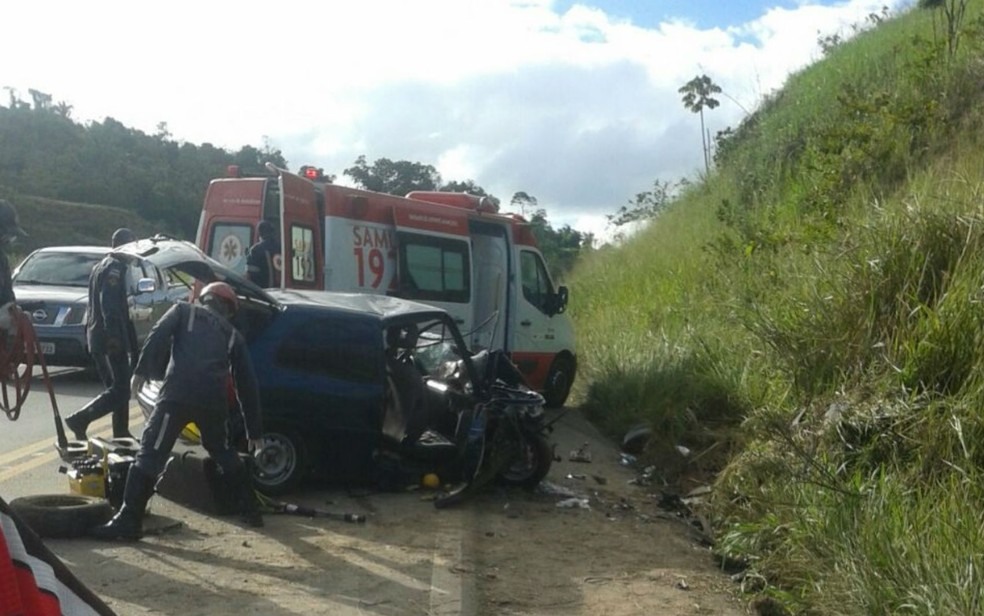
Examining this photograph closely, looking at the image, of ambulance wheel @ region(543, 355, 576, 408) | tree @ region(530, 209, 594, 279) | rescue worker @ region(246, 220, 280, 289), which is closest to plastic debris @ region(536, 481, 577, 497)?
rescue worker @ region(246, 220, 280, 289)

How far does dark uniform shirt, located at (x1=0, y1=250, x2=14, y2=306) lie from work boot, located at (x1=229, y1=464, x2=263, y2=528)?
6.11ft

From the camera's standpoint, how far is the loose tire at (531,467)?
1010cm

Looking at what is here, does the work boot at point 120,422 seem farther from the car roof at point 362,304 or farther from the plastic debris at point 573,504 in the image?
the plastic debris at point 573,504

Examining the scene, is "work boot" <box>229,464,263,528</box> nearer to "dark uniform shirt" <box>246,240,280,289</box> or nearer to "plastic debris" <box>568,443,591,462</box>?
"plastic debris" <box>568,443,591,462</box>

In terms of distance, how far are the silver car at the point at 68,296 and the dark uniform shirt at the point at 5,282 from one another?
5.65m

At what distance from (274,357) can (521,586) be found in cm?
297

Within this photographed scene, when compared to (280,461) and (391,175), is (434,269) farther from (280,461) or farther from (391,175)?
(391,175)

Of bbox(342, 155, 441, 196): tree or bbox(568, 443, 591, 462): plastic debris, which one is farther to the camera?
bbox(342, 155, 441, 196): tree

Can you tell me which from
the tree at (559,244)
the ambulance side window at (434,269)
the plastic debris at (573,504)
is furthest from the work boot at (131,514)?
the tree at (559,244)

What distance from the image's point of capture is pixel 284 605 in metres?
6.57

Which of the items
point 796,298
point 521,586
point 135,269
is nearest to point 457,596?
point 521,586

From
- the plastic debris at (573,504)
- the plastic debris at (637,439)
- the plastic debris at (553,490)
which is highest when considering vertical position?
the plastic debris at (637,439)

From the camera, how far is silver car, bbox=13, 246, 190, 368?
14.9m

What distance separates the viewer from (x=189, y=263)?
8.88 m
